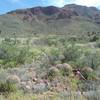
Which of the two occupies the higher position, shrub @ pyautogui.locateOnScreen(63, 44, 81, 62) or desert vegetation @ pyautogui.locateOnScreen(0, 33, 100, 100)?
shrub @ pyautogui.locateOnScreen(63, 44, 81, 62)

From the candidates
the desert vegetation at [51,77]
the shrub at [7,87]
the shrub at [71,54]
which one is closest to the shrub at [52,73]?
the desert vegetation at [51,77]

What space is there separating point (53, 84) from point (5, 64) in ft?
19.8

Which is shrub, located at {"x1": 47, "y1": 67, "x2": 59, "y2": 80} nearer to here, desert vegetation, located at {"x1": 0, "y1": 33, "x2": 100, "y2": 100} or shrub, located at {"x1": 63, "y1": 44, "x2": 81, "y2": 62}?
desert vegetation, located at {"x1": 0, "y1": 33, "x2": 100, "y2": 100}

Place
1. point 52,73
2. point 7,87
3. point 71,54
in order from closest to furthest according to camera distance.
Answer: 1. point 7,87
2. point 52,73
3. point 71,54

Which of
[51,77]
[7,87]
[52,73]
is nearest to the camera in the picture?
[7,87]

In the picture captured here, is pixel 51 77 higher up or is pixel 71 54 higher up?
pixel 71 54

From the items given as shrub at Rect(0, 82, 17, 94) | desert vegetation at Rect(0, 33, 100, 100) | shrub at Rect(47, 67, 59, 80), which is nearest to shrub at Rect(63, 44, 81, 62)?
desert vegetation at Rect(0, 33, 100, 100)

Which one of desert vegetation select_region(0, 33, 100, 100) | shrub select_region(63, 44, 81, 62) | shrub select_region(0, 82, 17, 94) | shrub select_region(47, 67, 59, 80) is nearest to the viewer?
desert vegetation select_region(0, 33, 100, 100)

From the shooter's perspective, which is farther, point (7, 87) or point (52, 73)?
point (52, 73)

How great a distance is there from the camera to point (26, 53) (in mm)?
21250

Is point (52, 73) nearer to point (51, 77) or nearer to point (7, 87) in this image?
point (51, 77)

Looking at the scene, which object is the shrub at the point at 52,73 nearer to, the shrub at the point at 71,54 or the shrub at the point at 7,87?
the shrub at the point at 7,87

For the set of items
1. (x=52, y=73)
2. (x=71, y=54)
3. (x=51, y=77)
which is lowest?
(x=51, y=77)

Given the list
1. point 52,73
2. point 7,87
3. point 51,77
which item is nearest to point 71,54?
point 52,73
